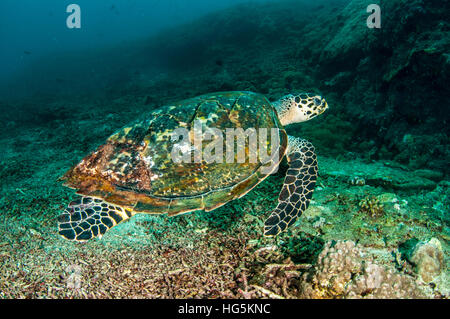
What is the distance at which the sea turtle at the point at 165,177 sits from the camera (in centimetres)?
259

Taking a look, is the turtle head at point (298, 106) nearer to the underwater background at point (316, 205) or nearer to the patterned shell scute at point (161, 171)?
the underwater background at point (316, 205)

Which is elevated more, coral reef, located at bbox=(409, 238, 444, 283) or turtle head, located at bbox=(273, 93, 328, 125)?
turtle head, located at bbox=(273, 93, 328, 125)

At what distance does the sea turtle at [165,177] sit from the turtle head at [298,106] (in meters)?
1.29

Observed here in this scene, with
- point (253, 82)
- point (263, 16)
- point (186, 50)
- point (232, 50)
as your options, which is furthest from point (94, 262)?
point (263, 16)

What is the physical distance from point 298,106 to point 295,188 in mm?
1895

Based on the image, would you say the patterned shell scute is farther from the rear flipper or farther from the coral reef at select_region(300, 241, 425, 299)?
the coral reef at select_region(300, 241, 425, 299)

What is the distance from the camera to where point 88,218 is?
257 cm

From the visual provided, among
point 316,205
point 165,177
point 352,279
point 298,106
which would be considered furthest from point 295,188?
point 298,106

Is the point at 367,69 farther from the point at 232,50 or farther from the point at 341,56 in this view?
the point at 232,50

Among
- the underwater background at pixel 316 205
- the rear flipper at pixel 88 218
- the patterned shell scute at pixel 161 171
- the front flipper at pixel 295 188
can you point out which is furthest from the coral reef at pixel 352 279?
the rear flipper at pixel 88 218

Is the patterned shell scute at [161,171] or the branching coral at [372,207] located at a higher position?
the patterned shell scute at [161,171]

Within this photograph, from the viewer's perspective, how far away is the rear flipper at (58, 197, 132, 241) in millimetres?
2461

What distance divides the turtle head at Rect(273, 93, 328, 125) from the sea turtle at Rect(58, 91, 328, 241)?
50.6 inches

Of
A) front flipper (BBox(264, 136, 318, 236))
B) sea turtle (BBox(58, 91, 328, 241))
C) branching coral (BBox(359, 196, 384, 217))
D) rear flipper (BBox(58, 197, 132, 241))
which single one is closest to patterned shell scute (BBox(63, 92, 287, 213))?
sea turtle (BBox(58, 91, 328, 241))
